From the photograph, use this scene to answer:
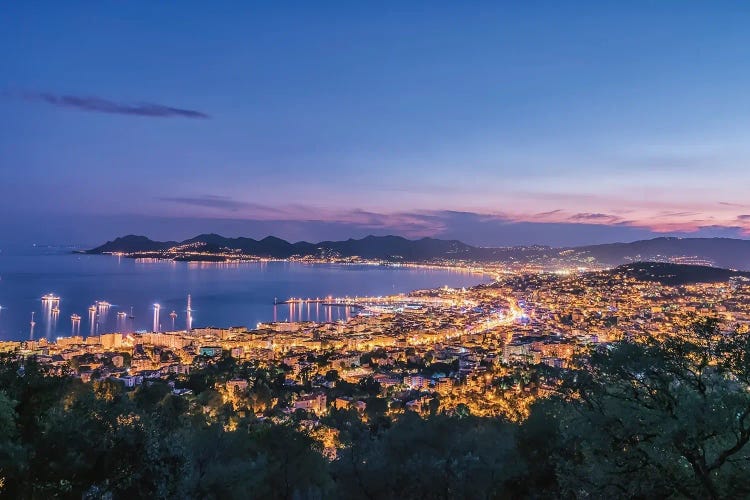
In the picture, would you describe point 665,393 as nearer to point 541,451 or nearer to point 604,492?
point 604,492

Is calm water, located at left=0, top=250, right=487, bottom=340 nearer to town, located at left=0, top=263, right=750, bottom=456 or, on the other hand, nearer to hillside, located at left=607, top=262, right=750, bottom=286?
town, located at left=0, top=263, right=750, bottom=456

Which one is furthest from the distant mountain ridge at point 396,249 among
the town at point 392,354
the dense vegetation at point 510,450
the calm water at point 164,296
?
the dense vegetation at point 510,450

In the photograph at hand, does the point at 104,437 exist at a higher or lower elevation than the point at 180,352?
higher

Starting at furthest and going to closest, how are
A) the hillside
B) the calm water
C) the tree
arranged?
the hillside < the calm water < the tree

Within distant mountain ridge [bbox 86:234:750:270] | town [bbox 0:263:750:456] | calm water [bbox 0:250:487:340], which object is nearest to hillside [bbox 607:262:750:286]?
town [bbox 0:263:750:456]

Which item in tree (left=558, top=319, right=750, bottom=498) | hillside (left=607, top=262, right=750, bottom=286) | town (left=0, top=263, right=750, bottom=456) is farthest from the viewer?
hillside (left=607, top=262, right=750, bottom=286)

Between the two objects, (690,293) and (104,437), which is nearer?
(104,437)

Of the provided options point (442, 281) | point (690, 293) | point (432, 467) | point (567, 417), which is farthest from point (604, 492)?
point (442, 281)

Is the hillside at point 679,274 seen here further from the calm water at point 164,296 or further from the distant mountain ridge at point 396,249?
the distant mountain ridge at point 396,249
